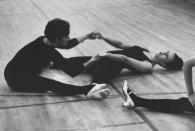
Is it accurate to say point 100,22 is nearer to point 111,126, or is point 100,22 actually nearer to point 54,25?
point 54,25

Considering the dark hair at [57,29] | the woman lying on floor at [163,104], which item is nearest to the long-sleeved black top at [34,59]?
the dark hair at [57,29]

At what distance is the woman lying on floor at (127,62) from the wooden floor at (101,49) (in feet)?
0.31

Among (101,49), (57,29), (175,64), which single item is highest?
(57,29)

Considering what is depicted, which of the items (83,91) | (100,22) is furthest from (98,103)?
(100,22)

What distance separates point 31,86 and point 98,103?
2.16ft

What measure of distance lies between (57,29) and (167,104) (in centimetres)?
116

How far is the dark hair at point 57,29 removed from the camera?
3.65 m

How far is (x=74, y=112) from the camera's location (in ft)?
11.1

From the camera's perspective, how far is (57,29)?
3.66 metres

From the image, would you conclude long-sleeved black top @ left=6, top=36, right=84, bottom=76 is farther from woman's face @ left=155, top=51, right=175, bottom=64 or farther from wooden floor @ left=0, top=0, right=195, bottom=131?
woman's face @ left=155, top=51, right=175, bottom=64

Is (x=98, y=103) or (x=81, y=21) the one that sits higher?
(x=98, y=103)

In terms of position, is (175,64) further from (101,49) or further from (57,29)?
(57,29)

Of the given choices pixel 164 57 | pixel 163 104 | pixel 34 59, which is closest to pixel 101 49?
pixel 164 57

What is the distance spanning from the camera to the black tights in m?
3.30
